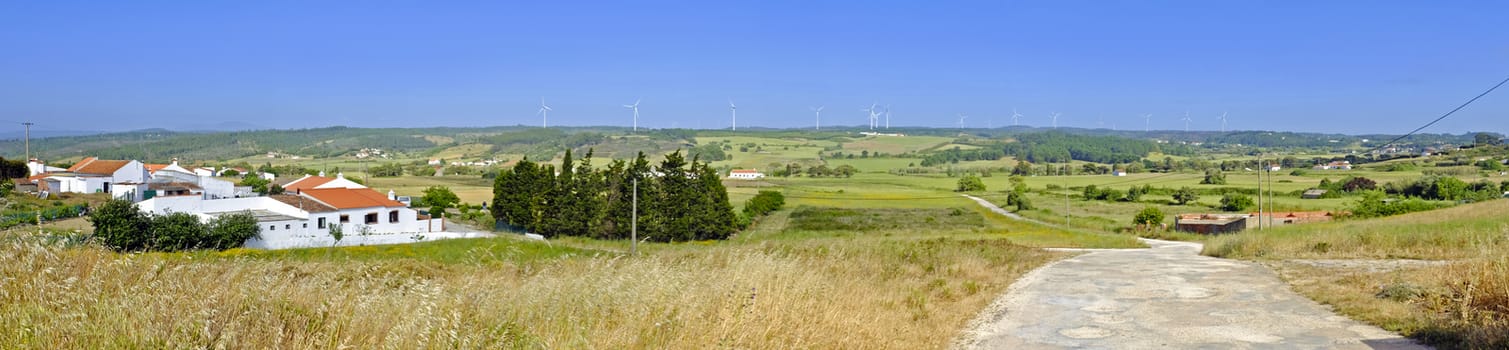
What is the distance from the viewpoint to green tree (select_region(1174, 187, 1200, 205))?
219 feet

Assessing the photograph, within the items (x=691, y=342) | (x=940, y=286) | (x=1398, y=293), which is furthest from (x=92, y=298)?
(x=1398, y=293)

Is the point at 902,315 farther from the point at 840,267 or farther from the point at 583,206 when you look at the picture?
the point at 583,206

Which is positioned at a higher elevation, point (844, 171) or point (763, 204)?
point (844, 171)

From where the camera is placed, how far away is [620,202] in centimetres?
5841

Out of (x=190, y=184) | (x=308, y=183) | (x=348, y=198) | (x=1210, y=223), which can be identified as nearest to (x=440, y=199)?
(x=308, y=183)

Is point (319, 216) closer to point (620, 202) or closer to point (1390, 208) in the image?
point (620, 202)

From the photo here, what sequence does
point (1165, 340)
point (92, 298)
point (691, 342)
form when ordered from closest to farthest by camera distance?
point (92, 298), point (691, 342), point (1165, 340)

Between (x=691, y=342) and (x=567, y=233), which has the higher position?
(x=691, y=342)

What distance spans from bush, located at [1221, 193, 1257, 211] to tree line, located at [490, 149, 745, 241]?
29883 mm

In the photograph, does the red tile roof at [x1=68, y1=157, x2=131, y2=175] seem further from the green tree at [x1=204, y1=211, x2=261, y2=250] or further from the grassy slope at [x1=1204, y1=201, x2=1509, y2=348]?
the grassy slope at [x1=1204, y1=201, x2=1509, y2=348]

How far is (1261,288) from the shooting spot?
1140 centimetres

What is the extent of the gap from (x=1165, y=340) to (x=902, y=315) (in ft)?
6.95

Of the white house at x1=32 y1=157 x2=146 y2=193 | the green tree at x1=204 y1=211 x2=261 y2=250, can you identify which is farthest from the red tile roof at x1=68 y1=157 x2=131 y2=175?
the green tree at x1=204 y1=211 x2=261 y2=250

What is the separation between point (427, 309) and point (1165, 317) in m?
6.77
